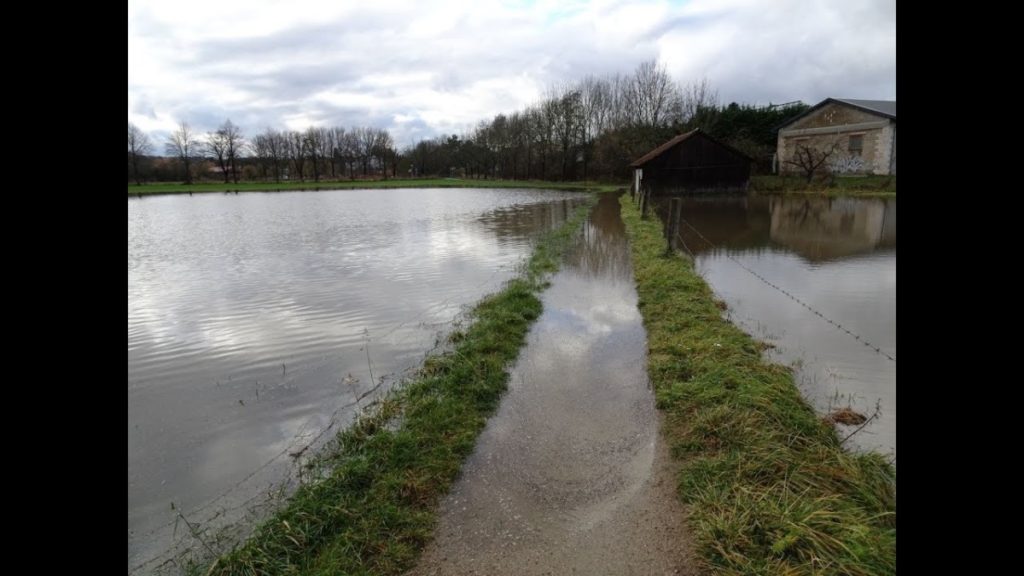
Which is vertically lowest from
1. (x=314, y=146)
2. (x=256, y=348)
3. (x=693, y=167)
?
(x=256, y=348)

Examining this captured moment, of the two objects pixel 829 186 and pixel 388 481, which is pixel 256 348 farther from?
pixel 829 186

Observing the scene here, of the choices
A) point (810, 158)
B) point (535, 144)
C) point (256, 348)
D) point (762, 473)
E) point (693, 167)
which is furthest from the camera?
point (535, 144)

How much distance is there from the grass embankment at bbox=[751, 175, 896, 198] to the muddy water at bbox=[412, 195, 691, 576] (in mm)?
32435

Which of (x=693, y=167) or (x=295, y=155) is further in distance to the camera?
(x=295, y=155)

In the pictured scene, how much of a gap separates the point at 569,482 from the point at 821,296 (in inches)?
310

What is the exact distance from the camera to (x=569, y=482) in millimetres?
4652

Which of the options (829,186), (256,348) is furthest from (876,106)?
(256,348)

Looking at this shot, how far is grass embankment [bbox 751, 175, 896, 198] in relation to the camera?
3391 centimetres

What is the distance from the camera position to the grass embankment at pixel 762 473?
3.47 meters

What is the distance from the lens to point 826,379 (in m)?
6.51

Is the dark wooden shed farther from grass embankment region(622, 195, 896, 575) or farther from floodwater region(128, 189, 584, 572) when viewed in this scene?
grass embankment region(622, 195, 896, 575)

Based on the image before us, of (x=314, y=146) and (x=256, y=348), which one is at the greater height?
(x=314, y=146)
